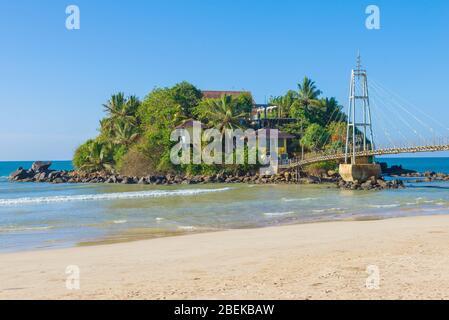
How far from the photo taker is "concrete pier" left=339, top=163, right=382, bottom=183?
152ft

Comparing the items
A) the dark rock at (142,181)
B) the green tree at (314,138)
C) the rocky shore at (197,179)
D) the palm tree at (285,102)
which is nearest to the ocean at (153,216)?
the rocky shore at (197,179)

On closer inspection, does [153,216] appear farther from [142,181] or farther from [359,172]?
[142,181]

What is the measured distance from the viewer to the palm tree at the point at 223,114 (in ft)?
184

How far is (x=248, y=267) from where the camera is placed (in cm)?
978

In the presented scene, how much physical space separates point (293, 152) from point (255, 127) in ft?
20.0

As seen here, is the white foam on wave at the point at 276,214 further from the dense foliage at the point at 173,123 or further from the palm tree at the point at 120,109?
the palm tree at the point at 120,109

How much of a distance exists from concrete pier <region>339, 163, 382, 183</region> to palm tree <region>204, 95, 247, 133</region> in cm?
1472

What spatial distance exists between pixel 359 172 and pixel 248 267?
38.9 m

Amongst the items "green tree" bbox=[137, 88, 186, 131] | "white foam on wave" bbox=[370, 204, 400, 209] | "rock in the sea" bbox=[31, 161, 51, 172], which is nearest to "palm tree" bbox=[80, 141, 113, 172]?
"green tree" bbox=[137, 88, 186, 131]

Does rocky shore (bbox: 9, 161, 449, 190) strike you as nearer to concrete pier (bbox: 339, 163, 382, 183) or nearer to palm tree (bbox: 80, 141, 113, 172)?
concrete pier (bbox: 339, 163, 382, 183)

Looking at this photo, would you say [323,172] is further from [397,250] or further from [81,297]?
[81,297]

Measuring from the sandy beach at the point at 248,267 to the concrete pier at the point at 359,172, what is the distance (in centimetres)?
3140

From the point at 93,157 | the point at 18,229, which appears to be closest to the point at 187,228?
the point at 18,229
